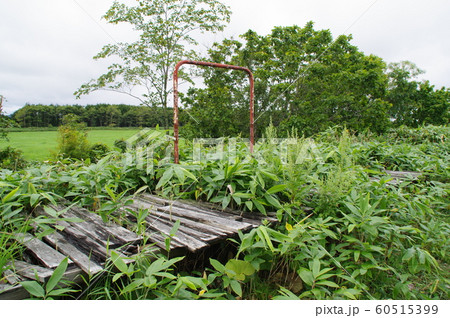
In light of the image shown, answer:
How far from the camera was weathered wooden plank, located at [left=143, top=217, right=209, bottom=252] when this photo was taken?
167 centimetres

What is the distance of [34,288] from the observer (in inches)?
49.8

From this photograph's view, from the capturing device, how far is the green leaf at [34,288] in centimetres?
125

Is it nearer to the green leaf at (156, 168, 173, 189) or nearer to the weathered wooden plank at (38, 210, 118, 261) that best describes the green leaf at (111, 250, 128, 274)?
the weathered wooden plank at (38, 210, 118, 261)

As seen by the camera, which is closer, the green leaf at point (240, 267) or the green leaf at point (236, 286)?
the green leaf at point (236, 286)

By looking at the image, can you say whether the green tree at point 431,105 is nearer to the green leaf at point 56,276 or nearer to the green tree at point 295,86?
the green tree at point 295,86

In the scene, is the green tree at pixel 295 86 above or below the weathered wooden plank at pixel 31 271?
above

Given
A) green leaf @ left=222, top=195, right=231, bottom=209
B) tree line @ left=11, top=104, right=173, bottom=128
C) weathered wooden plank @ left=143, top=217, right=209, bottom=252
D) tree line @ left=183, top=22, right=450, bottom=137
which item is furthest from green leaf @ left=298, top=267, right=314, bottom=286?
tree line @ left=11, top=104, right=173, bottom=128

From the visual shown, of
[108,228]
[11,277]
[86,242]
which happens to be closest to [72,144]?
[108,228]

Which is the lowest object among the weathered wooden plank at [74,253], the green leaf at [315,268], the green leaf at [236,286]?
the green leaf at [236,286]

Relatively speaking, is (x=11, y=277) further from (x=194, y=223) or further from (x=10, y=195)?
(x=194, y=223)

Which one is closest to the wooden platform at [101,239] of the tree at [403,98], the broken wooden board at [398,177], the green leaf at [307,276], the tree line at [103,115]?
the green leaf at [307,276]

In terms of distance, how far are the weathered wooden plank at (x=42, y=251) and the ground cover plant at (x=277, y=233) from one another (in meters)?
0.07

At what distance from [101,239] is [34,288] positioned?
495mm

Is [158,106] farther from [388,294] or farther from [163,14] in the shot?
[388,294]
